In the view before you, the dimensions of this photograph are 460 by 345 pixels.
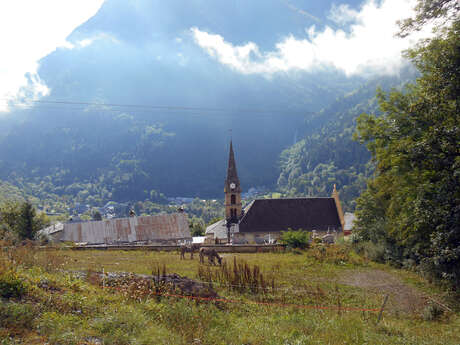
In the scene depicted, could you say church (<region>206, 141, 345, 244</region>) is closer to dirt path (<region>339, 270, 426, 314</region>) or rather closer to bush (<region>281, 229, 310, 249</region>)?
bush (<region>281, 229, 310, 249</region>)

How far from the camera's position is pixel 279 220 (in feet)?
168

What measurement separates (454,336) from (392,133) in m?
10.6

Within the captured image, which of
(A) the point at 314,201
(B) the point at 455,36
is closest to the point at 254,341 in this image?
(B) the point at 455,36

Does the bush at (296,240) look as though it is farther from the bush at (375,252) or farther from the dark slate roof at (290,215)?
the dark slate roof at (290,215)

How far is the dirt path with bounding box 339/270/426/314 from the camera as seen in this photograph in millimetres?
10758

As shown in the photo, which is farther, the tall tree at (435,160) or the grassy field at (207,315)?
the tall tree at (435,160)

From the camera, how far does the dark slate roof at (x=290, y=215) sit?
50531 millimetres

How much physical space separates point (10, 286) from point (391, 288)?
41.1ft

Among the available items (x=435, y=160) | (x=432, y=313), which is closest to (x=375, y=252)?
(x=435, y=160)

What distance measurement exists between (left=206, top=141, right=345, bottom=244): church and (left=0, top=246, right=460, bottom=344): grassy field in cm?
3785

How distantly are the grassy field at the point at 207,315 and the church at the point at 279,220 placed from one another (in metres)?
37.9

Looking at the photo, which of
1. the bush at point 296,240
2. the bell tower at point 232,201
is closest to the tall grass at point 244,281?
the bush at point 296,240

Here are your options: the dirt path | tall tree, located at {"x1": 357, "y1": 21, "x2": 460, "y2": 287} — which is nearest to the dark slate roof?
the dirt path

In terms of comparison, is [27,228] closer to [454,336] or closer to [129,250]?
[129,250]
